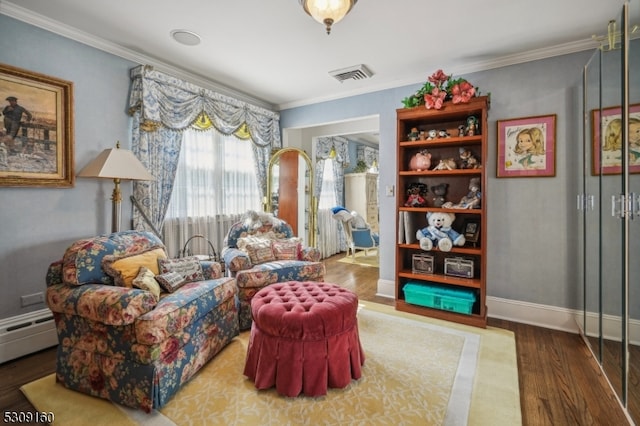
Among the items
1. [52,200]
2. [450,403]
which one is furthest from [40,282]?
[450,403]

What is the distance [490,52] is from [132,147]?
3.48m

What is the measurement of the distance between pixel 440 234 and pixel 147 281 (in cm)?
254

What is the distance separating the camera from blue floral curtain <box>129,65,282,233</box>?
9.37 ft

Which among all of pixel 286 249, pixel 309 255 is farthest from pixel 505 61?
pixel 286 249

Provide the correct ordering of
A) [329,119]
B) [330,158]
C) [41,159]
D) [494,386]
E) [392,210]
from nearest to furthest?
1. [494,386]
2. [41,159]
3. [392,210]
4. [329,119]
5. [330,158]

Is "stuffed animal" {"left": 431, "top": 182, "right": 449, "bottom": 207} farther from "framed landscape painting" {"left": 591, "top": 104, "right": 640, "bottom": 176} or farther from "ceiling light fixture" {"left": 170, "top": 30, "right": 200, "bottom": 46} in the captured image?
"ceiling light fixture" {"left": 170, "top": 30, "right": 200, "bottom": 46}

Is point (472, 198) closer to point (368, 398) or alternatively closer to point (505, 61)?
point (505, 61)

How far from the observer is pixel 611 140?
6.33 feet

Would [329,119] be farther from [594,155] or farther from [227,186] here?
[594,155]

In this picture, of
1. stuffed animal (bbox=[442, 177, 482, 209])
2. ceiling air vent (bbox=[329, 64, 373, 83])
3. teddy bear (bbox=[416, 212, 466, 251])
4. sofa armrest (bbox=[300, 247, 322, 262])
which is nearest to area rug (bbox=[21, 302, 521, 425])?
teddy bear (bbox=[416, 212, 466, 251])

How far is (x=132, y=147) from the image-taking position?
2.90 m

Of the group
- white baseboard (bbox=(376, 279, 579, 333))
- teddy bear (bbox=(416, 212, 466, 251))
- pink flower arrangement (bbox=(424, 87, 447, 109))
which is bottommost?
white baseboard (bbox=(376, 279, 579, 333))

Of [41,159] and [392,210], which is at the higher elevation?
[41,159]

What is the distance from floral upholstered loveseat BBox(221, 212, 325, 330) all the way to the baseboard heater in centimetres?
142
